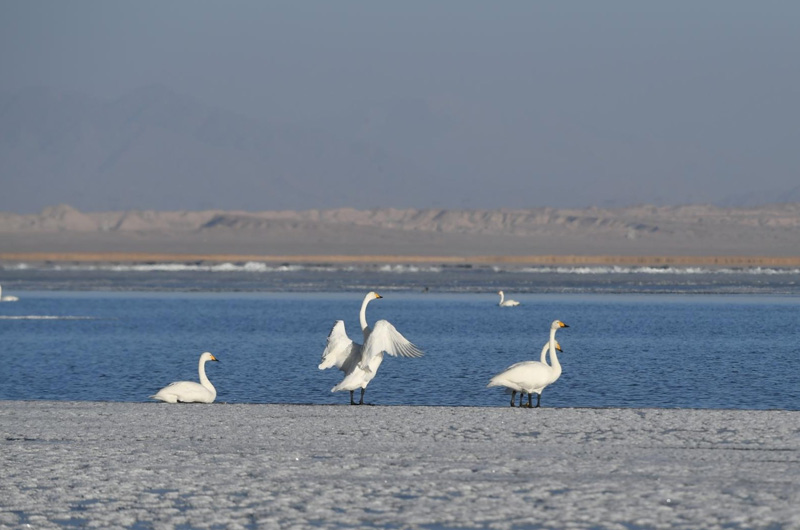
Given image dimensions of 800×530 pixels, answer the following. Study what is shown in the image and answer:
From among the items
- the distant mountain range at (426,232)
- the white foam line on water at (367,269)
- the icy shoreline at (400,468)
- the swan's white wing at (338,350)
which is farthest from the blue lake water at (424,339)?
the distant mountain range at (426,232)

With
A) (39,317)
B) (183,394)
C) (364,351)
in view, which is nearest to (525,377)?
(364,351)

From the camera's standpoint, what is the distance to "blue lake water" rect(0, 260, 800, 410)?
1611 cm

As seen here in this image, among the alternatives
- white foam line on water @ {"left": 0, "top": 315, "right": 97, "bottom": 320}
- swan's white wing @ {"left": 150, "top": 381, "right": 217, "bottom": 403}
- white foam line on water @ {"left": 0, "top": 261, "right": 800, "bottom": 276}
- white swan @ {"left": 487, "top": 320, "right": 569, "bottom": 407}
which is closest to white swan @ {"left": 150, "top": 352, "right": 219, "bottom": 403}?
swan's white wing @ {"left": 150, "top": 381, "right": 217, "bottom": 403}

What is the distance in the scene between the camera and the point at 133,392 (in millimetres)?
16172

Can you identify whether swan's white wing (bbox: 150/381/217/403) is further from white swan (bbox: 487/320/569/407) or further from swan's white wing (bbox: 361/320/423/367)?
white swan (bbox: 487/320/569/407)

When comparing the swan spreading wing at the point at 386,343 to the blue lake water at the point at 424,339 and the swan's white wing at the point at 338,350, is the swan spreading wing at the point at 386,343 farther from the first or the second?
the blue lake water at the point at 424,339

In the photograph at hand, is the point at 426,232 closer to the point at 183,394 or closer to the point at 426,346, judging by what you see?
the point at 426,346

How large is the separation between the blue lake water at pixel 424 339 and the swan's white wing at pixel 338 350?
986 mm

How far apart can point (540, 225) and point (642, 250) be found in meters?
42.8

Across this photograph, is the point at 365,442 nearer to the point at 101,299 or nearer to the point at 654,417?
the point at 654,417

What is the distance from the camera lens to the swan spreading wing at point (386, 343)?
13586 mm

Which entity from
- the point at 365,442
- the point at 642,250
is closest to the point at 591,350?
the point at 365,442

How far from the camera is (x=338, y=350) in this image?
14.2 m

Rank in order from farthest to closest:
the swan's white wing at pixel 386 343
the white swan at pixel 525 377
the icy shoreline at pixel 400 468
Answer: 1. the swan's white wing at pixel 386 343
2. the white swan at pixel 525 377
3. the icy shoreline at pixel 400 468
